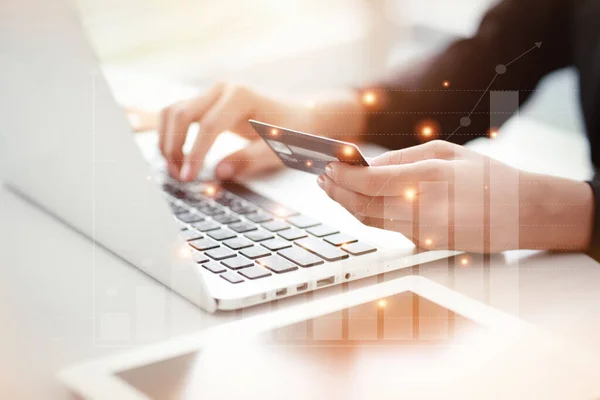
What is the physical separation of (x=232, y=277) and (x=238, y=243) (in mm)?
57

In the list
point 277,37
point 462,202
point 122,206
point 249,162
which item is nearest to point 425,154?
point 462,202

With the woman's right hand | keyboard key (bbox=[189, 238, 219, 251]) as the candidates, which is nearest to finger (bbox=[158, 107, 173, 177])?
the woman's right hand

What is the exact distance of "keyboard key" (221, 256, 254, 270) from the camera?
19.0 inches

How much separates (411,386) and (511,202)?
0.27 m

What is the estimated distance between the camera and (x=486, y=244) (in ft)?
1.79

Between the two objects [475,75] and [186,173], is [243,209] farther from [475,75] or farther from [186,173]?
[475,75]

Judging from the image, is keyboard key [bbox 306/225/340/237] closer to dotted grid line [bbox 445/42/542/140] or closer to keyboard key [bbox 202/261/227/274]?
keyboard key [bbox 202/261/227/274]

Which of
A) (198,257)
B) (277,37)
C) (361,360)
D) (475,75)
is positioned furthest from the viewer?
(277,37)

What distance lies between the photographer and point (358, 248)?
52 centimetres

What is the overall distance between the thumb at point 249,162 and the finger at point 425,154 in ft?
0.38

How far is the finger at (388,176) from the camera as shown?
1.68 ft

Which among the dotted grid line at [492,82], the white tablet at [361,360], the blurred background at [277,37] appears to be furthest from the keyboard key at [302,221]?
the blurred background at [277,37]

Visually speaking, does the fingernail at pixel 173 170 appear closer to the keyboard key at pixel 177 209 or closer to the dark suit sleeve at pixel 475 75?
the keyboard key at pixel 177 209

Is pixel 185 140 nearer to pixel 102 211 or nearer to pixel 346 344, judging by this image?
pixel 102 211
